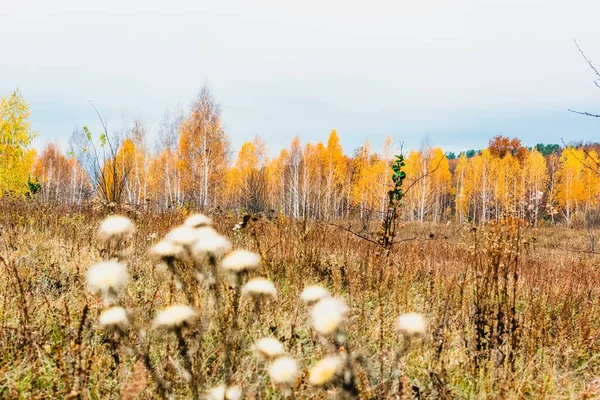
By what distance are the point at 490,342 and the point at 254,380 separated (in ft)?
4.95

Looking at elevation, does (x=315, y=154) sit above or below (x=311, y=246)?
above

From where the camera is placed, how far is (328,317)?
3.67 feet

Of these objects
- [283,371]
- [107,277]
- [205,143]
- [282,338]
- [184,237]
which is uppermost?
[205,143]

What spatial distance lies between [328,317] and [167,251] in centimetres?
58

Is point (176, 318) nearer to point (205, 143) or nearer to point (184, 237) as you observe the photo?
point (184, 237)

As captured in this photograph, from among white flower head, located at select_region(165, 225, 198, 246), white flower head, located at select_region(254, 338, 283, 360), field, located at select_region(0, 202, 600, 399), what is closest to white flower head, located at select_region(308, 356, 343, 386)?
field, located at select_region(0, 202, 600, 399)

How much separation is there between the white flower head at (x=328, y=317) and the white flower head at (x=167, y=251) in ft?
1.67

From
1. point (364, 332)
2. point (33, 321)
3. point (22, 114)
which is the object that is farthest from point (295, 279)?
point (22, 114)

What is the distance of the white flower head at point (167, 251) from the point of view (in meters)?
1.29

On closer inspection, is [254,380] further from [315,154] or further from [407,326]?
[315,154]

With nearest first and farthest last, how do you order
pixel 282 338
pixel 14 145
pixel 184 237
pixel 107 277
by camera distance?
1. pixel 107 277
2. pixel 184 237
3. pixel 282 338
4. pixel 14 145

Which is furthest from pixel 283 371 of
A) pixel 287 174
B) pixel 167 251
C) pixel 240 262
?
pixel 287 174

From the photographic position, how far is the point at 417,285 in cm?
454

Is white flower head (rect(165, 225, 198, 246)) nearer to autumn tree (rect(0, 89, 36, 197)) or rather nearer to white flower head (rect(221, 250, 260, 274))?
white flower head (rect(221, 250, 260, 274))
